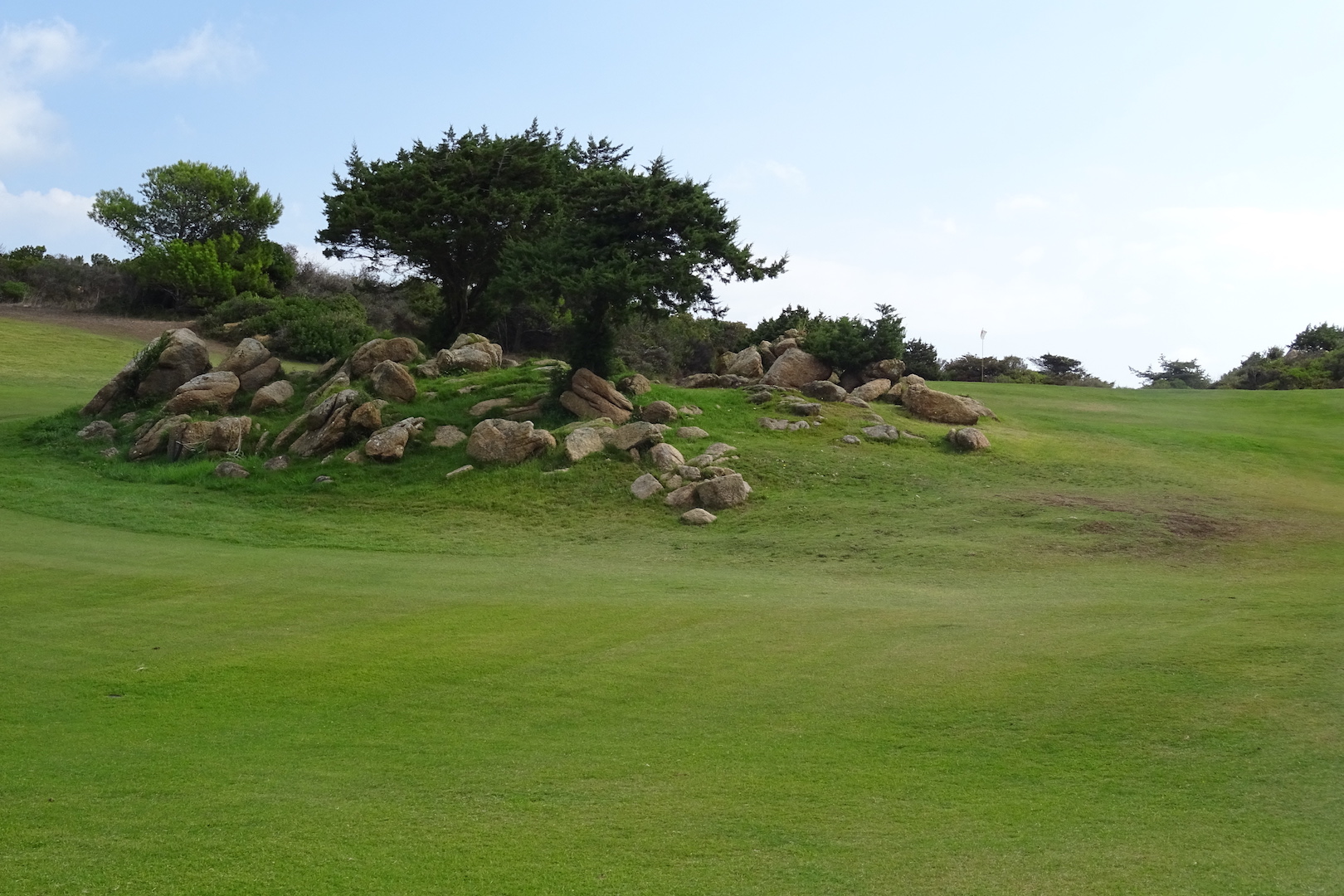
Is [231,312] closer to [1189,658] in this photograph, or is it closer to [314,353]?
[314,353]

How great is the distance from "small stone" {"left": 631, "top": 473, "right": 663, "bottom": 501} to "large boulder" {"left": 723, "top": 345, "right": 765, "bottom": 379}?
14.5 meters

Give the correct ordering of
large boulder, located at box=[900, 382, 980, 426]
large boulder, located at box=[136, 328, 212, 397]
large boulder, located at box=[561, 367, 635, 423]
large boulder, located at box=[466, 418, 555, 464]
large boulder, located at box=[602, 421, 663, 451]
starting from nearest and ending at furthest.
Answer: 1. large boulder, located at box=[466, 418, 555, 464]
2. large boulder, located at box=[602, 421, 663, 451]
3. large boulder, located at box=[561, 367, 635, 423]
4. large boulder, located at box=[136, 328, 212, 397]
5. large boulder, located at box=[900, 382, 980, 426]

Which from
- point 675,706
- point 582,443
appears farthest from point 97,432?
point 675,706

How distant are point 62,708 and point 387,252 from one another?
31.5 meters

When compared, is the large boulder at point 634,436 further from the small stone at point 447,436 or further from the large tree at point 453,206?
the large tree at point 453,206

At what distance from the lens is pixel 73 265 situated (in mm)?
67625

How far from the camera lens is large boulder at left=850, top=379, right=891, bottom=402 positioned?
113 ft

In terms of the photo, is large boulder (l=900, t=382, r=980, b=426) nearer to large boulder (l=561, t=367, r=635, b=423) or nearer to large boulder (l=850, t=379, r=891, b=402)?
large boulder (l=850, t=379, r=891, b=402)

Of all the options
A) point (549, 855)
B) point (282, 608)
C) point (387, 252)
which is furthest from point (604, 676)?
point (387, 252)

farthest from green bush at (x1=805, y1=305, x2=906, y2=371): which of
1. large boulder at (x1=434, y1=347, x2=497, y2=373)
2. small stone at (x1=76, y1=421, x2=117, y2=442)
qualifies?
small stone at (x1=76, y1=421, x2=117, y2=442)

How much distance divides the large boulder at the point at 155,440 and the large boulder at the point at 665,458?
486 inches

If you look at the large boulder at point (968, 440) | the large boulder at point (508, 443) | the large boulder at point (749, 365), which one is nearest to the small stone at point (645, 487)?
the large boulder at point (508, 443)

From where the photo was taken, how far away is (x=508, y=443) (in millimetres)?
26062

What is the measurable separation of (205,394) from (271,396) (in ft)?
5.66
